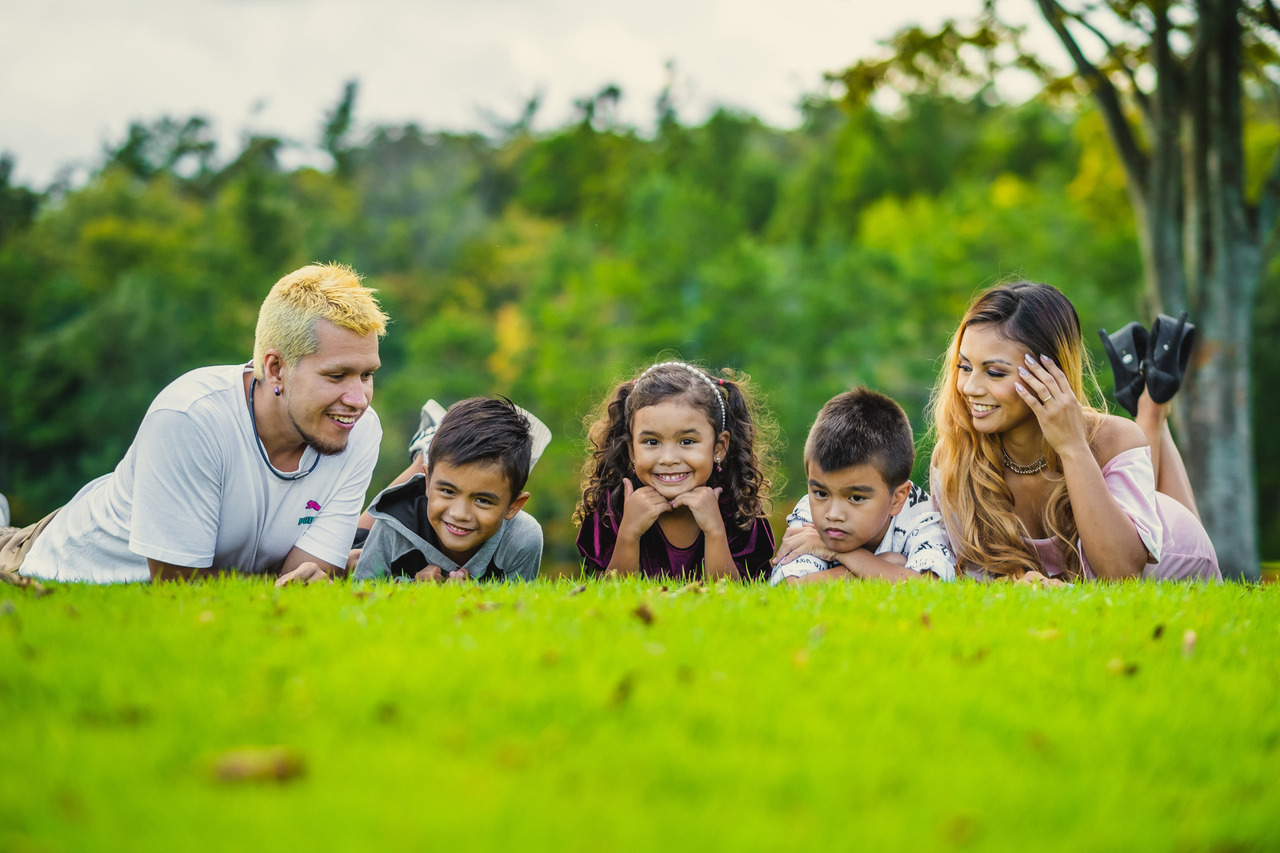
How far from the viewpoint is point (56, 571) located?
6.48 meters

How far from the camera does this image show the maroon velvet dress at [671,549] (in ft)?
24.5

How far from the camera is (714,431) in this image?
7230 mm

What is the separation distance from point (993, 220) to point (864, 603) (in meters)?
42.7

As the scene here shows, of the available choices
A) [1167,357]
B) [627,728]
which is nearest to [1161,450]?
[1167,357]

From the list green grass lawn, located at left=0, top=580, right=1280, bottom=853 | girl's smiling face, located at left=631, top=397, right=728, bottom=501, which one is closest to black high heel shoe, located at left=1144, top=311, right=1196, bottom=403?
girl's smiling face, located at left=631, top=397, right=728, bottom=501

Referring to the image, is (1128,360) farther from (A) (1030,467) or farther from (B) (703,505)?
(B) (703,505)

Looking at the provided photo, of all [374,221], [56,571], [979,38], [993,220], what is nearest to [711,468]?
[56,571]

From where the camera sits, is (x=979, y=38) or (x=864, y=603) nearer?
(x=864, y=603)

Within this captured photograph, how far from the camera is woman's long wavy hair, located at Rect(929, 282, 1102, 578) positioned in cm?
680

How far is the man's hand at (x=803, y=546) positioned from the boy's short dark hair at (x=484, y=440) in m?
1.82

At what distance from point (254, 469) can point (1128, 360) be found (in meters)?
6.87

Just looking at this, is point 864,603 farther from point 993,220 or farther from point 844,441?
point 993,220

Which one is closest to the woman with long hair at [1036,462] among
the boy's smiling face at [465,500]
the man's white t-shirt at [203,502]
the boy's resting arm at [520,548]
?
the boy's resting arm at [520,548]

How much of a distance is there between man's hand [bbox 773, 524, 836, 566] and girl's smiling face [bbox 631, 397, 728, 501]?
71 cm
